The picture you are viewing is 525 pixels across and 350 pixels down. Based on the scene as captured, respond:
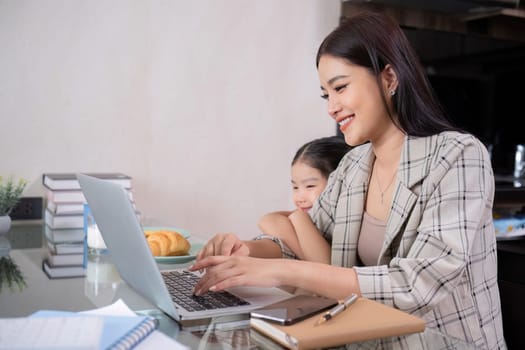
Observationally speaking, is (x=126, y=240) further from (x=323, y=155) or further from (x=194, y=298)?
(x=323, y=155)

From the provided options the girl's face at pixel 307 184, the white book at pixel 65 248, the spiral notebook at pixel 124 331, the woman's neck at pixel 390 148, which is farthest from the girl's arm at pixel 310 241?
the spiral notebook at pixel 124 331

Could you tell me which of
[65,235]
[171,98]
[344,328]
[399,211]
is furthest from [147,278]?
[171,98]

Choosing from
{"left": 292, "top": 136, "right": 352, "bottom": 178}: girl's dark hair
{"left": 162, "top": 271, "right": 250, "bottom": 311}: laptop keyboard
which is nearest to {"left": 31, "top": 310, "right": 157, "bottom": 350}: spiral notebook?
{"left": 162, "top": 271, "right": 250, "bottom": 311}: laptop keyboard

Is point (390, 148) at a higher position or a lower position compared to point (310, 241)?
higher

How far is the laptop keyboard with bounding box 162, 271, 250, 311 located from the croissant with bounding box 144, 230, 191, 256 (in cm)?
22

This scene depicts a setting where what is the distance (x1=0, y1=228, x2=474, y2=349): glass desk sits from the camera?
2.70ft

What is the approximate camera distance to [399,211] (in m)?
1.26

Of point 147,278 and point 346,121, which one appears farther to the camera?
point 346,121

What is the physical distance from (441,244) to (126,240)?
548 millimetres

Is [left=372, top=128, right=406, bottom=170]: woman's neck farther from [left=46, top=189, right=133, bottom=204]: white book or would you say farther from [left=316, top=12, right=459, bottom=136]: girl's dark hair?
[left=46, top=189, right=133, bottom=204]: white book

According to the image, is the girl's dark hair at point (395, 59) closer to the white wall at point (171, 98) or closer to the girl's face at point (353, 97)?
the girl's face at point (353, 97)

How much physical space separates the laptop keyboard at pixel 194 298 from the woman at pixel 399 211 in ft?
0.08

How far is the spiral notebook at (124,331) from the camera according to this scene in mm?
711

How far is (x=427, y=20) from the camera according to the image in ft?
9.43
